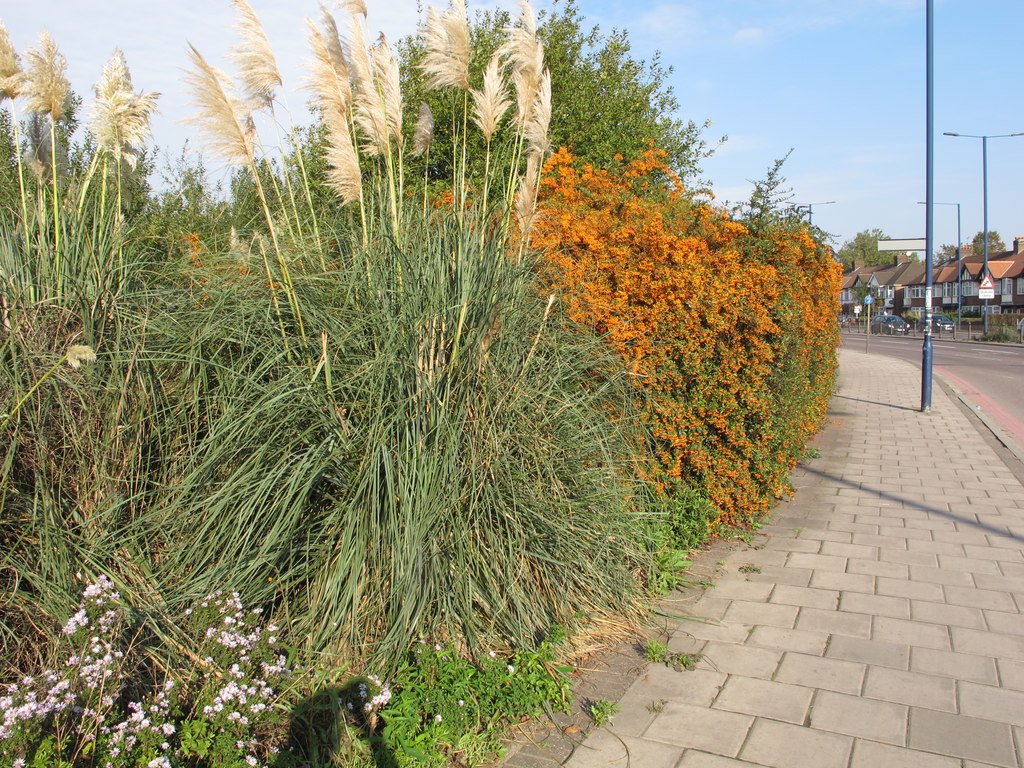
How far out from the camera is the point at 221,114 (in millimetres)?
3898

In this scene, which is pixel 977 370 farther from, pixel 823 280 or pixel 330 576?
pixel 330 576

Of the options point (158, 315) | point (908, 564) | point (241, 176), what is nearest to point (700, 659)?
point (908, 564)

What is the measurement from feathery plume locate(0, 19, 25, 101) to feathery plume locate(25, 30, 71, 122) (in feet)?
0.15

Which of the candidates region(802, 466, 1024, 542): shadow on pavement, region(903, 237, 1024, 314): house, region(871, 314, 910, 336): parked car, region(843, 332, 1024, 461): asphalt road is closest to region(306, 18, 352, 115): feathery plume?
region(802, 466, 1024, 542): shadow on pavement

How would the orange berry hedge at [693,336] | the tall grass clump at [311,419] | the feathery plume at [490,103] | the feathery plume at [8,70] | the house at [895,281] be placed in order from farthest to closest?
the house at [895,281], the orange berry hedge at [693,336], the feathery plume at [490,103], the feathery plume at [8,70], the tall grass clump at [311,419]

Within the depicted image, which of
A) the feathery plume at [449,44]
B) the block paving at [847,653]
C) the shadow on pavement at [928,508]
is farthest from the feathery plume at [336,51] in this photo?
the shadow on pavement at [928,508]

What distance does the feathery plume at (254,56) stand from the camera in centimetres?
407

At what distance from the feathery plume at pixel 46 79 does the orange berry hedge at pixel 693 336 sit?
273 centimetres

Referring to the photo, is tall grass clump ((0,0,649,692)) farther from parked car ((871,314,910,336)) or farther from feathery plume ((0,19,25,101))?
parked car ((871,314,910,336))

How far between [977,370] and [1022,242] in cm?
6482

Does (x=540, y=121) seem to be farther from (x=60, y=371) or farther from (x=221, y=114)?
(x=60, y=371)

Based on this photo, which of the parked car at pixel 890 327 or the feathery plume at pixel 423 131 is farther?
the parked car at pixel 890 327

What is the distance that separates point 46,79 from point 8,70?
16 centimetres

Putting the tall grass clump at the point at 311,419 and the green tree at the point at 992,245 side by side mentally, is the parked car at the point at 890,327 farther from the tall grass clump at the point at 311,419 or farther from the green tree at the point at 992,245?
the tall grass clump at the point at 311,419
